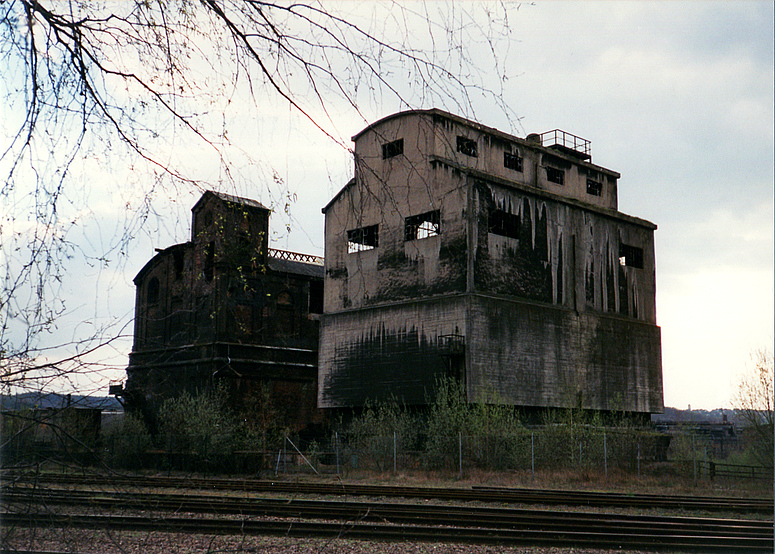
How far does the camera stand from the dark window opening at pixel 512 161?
40.4 metres

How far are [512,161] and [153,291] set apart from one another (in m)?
26.8

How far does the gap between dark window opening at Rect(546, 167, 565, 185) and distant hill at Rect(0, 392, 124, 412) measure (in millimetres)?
39405

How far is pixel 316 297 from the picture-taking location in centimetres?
4928

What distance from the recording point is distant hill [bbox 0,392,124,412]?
5656mm

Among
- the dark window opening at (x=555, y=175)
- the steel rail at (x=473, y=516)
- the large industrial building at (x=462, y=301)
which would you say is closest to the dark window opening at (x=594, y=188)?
the large industrial building at (x=462, y=301)

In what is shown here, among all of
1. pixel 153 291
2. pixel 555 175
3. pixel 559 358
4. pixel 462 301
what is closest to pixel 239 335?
pixel 153 291

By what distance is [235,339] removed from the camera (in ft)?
144

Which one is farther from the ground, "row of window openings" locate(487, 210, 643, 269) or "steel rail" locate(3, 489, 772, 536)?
"row of window openings" locate(487, 210, 643, 269)

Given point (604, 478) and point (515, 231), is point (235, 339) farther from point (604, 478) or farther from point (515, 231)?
point (604, 478)

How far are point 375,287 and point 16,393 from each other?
3312 cm

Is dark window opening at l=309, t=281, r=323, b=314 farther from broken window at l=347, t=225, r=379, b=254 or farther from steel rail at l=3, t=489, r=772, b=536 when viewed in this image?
steel rail at l=3, t=489, r=772, b=536

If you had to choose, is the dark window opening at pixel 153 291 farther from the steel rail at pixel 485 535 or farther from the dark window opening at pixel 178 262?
the steel rail at pixel 485 535

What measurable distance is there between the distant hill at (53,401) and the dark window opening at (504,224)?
3200 centimetres

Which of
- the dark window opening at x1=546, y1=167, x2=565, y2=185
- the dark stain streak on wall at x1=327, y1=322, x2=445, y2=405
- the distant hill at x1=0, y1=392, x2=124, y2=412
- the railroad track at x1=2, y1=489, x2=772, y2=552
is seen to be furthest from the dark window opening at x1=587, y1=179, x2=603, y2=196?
the distant hill at x1=0, y1=392, x2=124, y2=412
